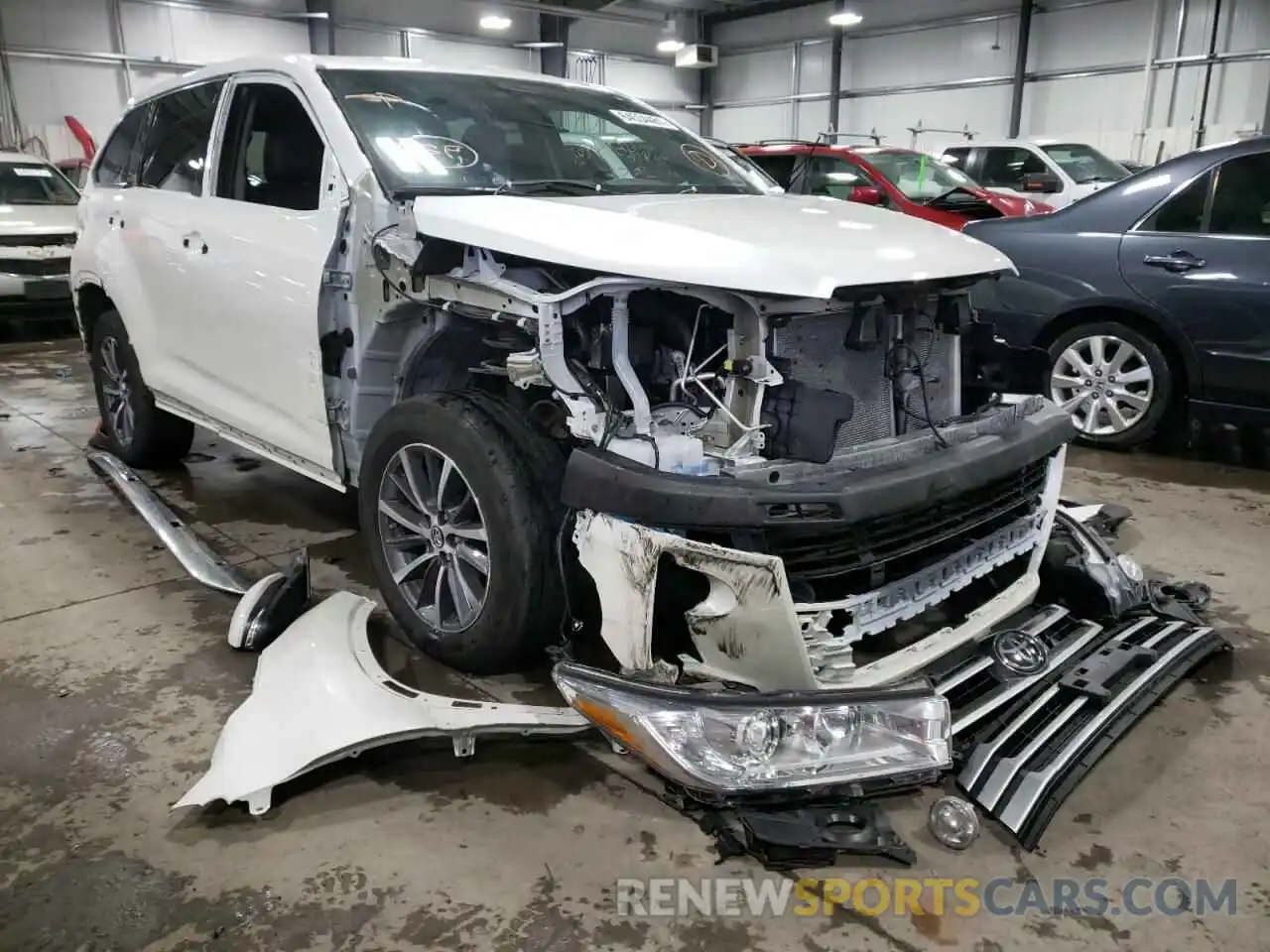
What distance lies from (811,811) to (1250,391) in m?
3.61

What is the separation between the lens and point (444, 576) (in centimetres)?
276

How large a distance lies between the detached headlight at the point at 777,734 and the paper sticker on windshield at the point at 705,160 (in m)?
2.15

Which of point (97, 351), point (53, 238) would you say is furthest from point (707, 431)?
point (53, 238)

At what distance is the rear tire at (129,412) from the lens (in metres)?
4.52

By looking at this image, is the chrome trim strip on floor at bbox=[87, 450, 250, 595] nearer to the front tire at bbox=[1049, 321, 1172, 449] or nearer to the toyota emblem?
the toyota emblem

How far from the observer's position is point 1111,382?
502cm

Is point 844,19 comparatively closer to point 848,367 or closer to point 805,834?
point 848,367

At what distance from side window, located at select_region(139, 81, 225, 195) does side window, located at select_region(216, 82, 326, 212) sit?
0.17 meters

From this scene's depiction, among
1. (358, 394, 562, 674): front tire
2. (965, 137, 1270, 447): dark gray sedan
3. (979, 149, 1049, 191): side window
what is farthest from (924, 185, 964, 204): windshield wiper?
(358, 394, 562, 674): front tire

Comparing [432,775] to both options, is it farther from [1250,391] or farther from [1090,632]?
[1250,391]

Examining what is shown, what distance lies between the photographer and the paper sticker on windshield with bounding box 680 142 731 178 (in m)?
3.56

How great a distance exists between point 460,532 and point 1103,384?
386 centimetres

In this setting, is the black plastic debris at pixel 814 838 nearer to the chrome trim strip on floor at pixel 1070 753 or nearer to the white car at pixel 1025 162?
the chrome trim strip on floor at pixel 1070 753

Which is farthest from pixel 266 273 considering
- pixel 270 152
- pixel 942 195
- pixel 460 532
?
pixel 942 195
